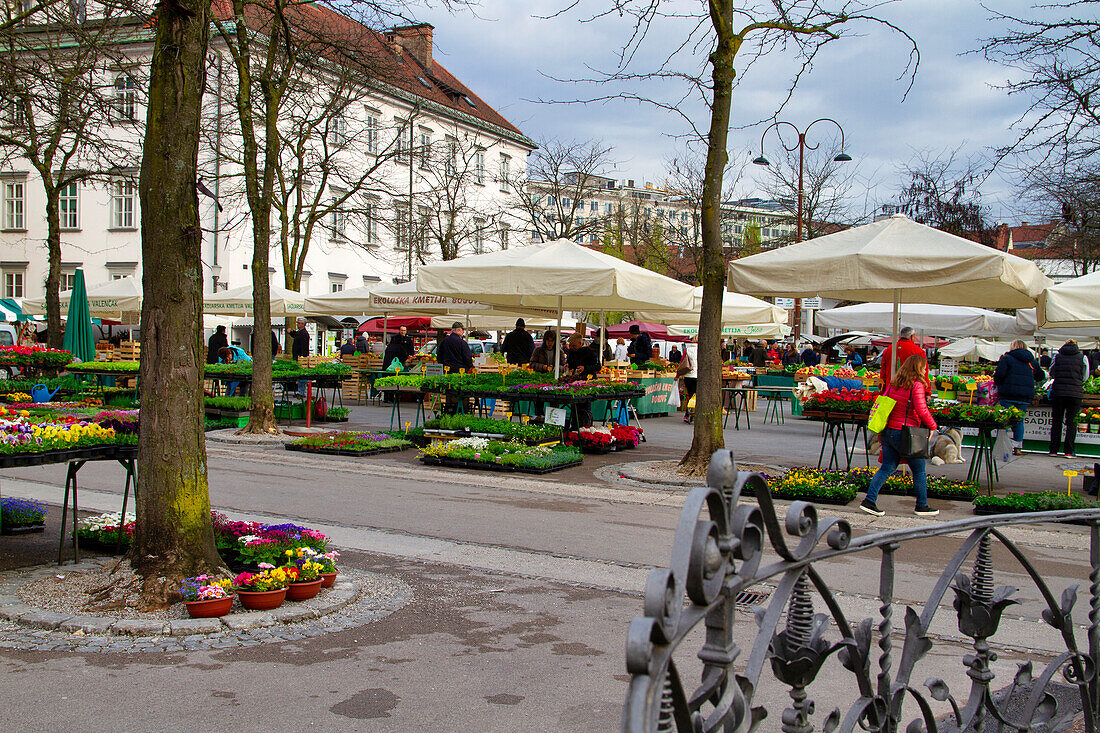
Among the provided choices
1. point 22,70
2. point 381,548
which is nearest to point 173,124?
point 381,548

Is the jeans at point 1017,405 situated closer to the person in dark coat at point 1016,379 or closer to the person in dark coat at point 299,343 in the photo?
the person in dark coat at point 1016,379

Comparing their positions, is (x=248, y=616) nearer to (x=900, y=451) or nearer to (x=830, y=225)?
(x=900, y=451)

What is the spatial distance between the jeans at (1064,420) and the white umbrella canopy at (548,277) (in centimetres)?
721

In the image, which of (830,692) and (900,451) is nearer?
(830,692)

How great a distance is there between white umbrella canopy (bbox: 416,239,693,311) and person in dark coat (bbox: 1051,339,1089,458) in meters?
6.87

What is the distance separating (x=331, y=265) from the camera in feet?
154

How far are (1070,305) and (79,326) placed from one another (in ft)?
61.3

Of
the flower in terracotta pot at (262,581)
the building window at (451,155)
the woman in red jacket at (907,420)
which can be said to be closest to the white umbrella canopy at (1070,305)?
the woman in red jacket at (907,420)

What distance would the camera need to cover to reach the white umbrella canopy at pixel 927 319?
2217cm

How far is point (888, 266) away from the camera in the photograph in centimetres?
1086

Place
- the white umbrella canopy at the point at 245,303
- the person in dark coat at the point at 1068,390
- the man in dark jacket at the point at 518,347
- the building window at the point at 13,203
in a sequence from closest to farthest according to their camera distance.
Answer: the person in dark coat at the point at 1068,390, the man in dark jacket at the point at 518,347, the white umbrella canopy at the point at 245,303, the building window at the point at 13,203

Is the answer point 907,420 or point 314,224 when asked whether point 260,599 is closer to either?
point 907,420

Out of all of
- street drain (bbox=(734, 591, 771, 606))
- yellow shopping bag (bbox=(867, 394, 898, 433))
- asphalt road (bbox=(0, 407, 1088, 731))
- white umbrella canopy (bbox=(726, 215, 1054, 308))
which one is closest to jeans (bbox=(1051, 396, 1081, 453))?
white umbrella canopy (bbox=(726, 215, 1054, 308))

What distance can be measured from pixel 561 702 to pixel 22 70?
36.1 feet
